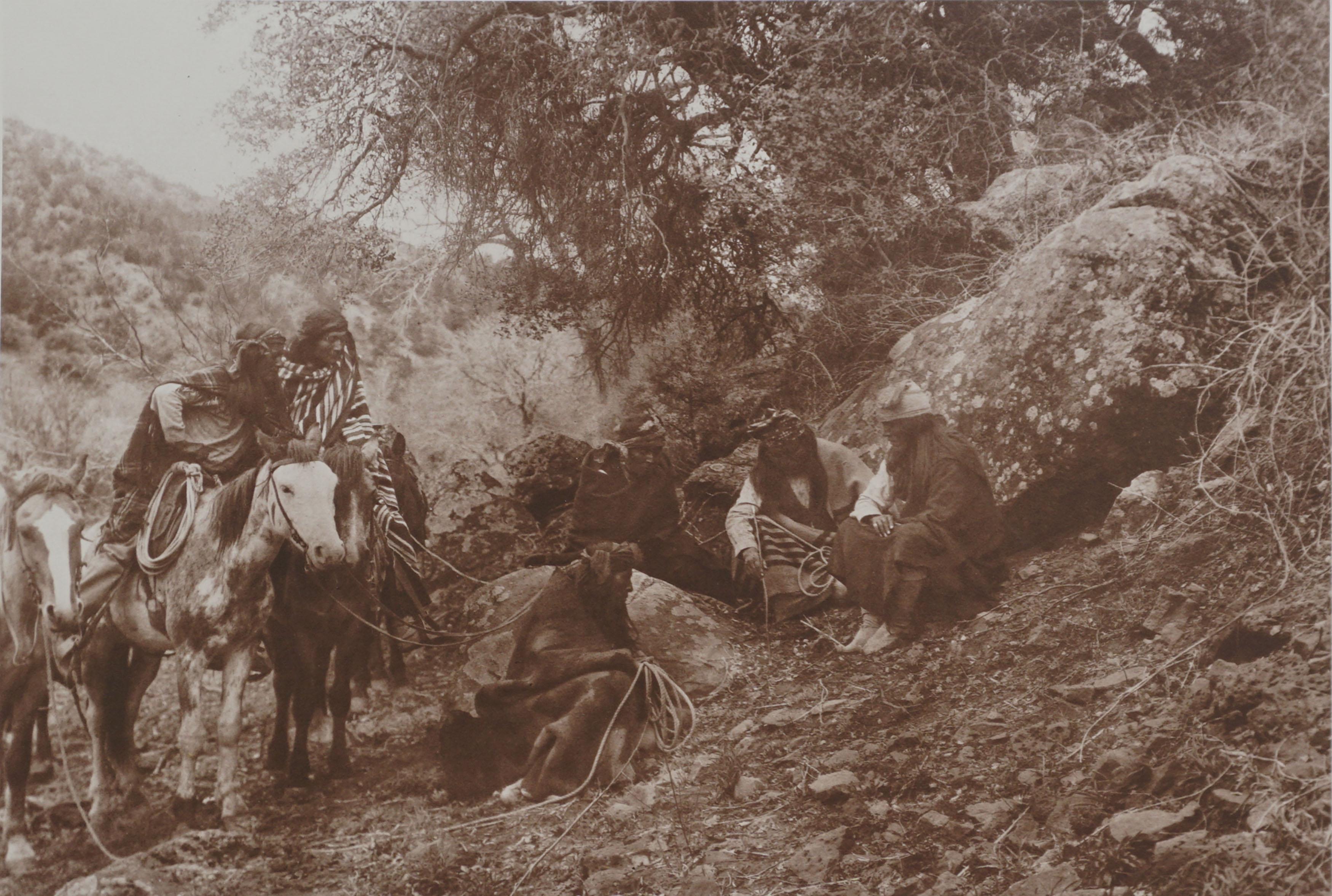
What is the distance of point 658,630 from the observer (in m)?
3.90

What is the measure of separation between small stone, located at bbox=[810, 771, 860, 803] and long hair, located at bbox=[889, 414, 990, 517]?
3.38 ft

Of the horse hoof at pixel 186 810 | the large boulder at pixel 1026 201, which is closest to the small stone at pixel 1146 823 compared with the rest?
the large boulder at pixel 1026 201

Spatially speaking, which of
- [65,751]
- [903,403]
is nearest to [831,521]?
[903,403]

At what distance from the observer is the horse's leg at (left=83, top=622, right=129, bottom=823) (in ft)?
12.5

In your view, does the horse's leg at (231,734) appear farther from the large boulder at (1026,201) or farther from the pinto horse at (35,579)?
the large boulder at (1026,201)

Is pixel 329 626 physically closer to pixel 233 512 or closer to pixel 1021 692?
pixel 233 512

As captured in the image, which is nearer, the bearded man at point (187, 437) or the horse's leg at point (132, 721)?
the horse's leg at point (132, 721)

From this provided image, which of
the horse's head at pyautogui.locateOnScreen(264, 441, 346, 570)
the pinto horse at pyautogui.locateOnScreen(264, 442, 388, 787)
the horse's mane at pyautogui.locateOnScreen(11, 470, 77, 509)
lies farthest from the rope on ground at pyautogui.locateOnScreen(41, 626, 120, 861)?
the horse's head at pyautogui.locateOnScreen(264, 441, 346, 570)

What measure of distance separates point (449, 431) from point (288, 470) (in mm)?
659

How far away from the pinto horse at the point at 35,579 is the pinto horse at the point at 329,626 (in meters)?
0.89

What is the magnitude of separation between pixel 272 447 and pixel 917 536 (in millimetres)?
2540

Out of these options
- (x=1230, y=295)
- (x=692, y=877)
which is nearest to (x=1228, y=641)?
(x=1230, y=295)

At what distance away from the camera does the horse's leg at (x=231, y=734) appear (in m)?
3.71

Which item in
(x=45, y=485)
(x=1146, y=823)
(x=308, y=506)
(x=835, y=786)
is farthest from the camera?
(x=45, y=485)
